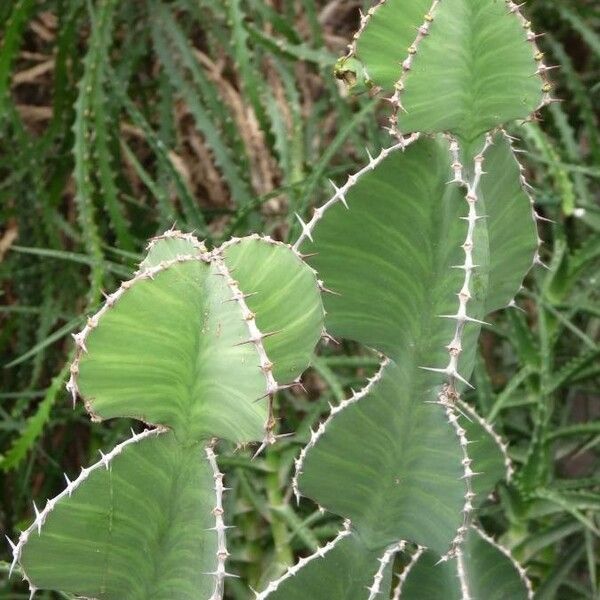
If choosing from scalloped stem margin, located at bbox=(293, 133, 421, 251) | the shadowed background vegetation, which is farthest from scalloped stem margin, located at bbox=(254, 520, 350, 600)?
the shadowed background vegetation

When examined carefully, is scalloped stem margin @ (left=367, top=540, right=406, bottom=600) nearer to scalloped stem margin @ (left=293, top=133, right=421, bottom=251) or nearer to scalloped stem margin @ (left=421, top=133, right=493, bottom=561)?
scalloped stem margin @ (left=421, top=133, right=493, bottom=561)

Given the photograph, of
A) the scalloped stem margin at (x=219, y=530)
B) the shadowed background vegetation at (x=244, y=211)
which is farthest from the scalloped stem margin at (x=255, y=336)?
the shadowed background vegetation at (x=244, y=211)

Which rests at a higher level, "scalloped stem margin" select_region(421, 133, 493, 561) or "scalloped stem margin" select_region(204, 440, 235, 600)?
"scalloped stem margin" select_region(421, 133, 493, 561)

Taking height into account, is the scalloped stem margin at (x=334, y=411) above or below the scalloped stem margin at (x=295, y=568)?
above

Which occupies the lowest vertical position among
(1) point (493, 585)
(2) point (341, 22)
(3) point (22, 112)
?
(1) point (493, 585)

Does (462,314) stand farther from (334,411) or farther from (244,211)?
(244,211)

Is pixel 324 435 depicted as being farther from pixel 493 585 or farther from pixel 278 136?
pixel 278 136

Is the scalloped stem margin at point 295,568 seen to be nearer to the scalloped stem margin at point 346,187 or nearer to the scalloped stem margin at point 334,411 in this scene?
the scalloped stem margin at point 334,411

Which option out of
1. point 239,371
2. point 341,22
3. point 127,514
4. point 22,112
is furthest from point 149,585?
point 341,22
